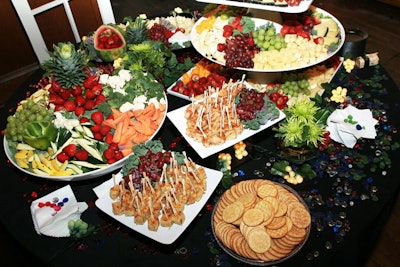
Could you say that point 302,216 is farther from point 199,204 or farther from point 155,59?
point 155,59

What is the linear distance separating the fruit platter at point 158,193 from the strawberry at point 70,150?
0.74ft

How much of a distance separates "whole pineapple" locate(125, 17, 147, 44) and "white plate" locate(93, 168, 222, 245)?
3.74ft

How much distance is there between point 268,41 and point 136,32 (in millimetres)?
919

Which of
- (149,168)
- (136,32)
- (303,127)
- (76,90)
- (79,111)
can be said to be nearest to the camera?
(149,168)

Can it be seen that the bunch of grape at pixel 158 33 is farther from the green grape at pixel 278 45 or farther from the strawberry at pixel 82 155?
the strawberry at pixel 82 155

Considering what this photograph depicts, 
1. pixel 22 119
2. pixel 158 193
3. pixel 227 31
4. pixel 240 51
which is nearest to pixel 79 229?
pixel 158 193

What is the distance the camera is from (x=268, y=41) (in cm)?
206

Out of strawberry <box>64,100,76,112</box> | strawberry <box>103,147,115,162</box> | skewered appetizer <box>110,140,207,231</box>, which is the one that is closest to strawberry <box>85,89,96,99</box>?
strawberry <box>64,100,76,112</box>

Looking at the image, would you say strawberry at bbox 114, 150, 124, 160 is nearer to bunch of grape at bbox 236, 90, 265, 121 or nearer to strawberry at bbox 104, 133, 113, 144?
strawberry at bbox 104, 133, 113, 144

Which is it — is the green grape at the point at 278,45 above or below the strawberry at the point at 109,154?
above

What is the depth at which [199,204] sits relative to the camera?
155cm

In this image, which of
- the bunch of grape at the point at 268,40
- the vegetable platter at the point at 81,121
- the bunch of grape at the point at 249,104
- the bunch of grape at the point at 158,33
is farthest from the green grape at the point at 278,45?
the bunch of grape at the point at 158,33

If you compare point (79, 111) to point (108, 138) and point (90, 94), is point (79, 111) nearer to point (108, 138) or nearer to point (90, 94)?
point (90, 94)

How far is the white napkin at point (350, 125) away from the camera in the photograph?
1823mm
